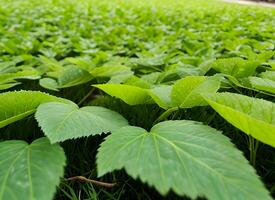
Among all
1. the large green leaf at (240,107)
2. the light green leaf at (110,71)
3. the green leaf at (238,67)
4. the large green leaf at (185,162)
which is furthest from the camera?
the light green leaf at (110,71)

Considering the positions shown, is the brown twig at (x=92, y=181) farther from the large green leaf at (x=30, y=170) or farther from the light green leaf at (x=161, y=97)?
the light green leaf at (x=161, y=97)

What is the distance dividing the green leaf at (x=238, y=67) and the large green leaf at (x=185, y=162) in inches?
20.6

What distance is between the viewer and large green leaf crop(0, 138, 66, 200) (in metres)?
0.58

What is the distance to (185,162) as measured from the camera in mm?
607

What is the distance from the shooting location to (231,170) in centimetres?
58

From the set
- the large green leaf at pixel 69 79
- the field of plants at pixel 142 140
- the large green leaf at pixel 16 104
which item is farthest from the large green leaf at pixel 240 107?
the large green leaf at pixel 69 79

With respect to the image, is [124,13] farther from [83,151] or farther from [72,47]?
[83,151]

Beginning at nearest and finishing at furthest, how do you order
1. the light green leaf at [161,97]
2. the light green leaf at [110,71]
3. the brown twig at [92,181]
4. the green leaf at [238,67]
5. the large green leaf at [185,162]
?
1. the large green leaf at [185,162]
2. the brown twig at [92,181]
3. the light green leaf at [161,97]
4. the green leaf at [238,67]
5. the light green leaf at [110,71]

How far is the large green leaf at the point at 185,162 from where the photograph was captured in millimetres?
549

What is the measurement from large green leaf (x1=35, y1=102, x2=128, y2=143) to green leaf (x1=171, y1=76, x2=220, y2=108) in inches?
6.1

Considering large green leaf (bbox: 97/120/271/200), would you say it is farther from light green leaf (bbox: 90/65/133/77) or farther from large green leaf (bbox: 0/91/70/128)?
light green leaf (bbox: 90/65/133/77)

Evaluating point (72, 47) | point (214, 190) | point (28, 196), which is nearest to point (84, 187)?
point (28, 196)

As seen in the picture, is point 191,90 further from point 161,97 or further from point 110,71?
point 110,71

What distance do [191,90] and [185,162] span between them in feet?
1.01
